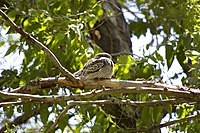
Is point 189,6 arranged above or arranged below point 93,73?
above

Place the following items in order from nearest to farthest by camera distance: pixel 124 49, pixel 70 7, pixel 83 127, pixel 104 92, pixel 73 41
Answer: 1. pixel 104 92
2. pixel 73 41
3. pixel 83 127
4. pixel 70 7
5. pixel 124 49

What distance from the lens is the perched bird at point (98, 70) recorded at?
122 inches

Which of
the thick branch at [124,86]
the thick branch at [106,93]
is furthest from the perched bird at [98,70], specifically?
the thick branch at [106,93]

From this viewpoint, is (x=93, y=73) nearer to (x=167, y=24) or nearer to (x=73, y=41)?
(x=73, y=41)

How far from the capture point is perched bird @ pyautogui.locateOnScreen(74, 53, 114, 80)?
122 inches

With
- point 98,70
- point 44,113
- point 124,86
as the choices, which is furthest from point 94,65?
point 44,113

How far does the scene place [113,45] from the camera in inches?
197

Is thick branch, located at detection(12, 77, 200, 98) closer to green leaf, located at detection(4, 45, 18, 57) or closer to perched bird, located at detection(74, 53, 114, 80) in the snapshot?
perched bird, located at detection(74, 53, 114, 80)

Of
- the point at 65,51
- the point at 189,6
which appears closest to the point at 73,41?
the point at 65,51

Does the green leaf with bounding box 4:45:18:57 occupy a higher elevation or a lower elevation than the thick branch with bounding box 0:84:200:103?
higher

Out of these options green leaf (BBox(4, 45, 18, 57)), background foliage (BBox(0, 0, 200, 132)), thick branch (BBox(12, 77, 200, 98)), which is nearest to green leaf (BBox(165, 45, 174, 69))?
background foliage (BBox(0, 0, 200, 132))

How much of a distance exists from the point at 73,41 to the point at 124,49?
1492mm

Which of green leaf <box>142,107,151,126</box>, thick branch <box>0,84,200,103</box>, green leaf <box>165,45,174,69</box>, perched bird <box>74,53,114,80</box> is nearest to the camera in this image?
thick branch <box>0,84,200,103</box>

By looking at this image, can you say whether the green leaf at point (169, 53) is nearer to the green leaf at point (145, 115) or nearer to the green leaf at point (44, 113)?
the green leaf at point (145, 115)
